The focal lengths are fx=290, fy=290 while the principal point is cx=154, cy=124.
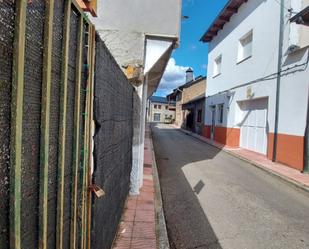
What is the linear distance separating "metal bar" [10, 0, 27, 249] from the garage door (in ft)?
37.7

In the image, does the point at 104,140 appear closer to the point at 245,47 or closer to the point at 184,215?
the point at 184,215

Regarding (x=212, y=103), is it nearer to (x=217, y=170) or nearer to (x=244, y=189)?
(x=217, y=170)

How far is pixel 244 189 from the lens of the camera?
6617mm

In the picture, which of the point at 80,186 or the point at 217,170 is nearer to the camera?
the point at 80,186

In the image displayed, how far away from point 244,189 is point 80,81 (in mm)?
5658

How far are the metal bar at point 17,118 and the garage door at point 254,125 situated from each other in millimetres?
11484

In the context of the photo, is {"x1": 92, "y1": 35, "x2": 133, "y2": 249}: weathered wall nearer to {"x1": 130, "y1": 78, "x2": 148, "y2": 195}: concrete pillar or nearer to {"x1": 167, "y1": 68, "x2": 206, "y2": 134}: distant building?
{"x1": 130, "y1": 78, "x2": 148, "y2": 195}: concrete pillar

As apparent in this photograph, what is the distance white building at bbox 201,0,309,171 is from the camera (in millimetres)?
9094

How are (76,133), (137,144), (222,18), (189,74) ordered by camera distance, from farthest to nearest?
(189,74) → (222,18) → (137,144) → (76,133)

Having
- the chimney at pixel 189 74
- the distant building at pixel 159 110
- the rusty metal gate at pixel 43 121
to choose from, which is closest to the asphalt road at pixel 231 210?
the rusty metal gate at pixel 43 121

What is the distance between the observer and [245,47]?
14.3 meters

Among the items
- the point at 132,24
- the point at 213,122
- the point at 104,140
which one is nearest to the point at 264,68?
the point at 213,122

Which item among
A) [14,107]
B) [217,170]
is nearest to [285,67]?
[217,170]

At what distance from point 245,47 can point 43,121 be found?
14.4 meters
